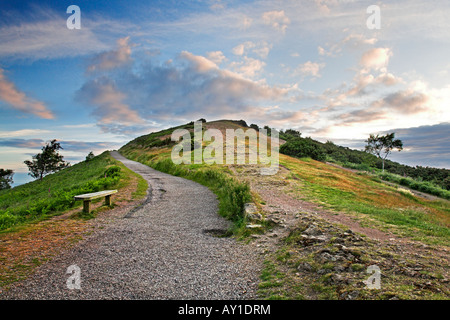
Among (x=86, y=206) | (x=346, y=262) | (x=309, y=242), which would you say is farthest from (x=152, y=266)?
(x=86, y=206)

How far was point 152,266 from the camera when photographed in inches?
229

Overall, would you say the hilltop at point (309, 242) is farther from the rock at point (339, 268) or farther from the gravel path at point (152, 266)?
the gravel path at point (152, 266)

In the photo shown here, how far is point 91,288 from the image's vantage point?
15.6 feet

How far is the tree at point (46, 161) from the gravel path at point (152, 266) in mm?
49760

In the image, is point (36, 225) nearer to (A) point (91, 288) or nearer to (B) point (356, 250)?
(A) point (91, 288)

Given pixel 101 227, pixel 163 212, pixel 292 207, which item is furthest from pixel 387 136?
Answer: pixel 101 227

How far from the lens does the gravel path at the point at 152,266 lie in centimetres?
468

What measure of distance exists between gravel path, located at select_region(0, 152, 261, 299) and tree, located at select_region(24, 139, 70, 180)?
163ft

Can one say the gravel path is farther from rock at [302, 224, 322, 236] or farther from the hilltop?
rock at [302, 224, 322, 236]

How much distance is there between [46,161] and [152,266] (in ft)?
179
